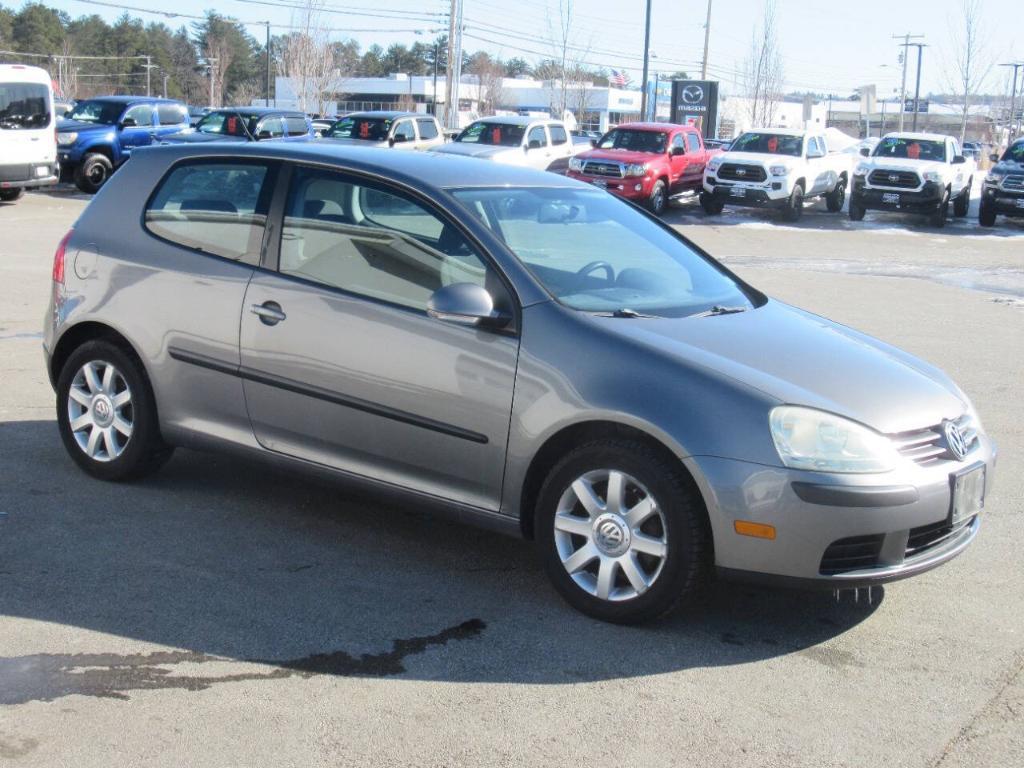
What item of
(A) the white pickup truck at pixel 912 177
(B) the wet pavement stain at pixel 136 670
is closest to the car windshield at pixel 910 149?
(A) the white pickup truck at pixel 912 177

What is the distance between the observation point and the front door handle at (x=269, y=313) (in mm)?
5203

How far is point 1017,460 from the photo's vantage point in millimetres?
7066

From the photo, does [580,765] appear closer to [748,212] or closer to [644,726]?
[644,726]

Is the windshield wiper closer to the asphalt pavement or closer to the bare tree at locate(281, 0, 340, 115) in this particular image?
the asphalt pavement

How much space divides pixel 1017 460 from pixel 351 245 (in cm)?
414

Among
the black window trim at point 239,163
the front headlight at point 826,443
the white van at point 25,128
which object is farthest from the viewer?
the white van at point 25,128

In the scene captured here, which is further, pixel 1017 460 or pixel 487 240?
pixel 1017 460

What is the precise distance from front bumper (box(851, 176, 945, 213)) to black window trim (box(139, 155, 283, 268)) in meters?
22.1

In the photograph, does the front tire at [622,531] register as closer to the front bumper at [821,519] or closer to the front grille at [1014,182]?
the front bumper at [821,519]

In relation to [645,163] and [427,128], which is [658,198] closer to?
[645,163]

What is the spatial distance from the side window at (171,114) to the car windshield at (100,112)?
2.86 ft

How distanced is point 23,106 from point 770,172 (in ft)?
47.3

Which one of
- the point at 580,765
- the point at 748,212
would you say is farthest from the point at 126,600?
the point at 748,212

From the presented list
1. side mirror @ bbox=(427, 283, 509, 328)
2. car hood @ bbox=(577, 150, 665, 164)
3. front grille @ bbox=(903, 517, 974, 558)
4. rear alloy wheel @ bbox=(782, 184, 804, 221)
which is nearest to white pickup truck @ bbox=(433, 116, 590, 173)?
car hood @ bbox=(577, 150, 665, 164)
